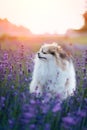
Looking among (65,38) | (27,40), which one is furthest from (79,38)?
(27,40)

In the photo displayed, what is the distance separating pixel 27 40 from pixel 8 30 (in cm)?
21

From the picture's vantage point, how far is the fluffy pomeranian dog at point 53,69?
3.23 m

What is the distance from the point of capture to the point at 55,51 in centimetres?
325

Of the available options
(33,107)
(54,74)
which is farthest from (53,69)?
(33,107)

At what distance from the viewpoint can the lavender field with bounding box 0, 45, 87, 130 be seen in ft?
5.12

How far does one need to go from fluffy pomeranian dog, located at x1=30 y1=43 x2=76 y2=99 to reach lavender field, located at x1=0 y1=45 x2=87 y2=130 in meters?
0.07

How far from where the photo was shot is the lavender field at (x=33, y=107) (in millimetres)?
1561

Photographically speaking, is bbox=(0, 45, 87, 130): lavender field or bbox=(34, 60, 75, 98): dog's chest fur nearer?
bbox=(0, 45, 87, 130): lavender field

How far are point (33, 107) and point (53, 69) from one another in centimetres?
178

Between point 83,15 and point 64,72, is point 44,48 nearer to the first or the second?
point 64,72

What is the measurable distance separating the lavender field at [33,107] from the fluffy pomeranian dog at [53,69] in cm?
7

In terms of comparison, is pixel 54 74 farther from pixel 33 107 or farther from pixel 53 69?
pixel 33 107

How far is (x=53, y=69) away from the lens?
11.1 ft

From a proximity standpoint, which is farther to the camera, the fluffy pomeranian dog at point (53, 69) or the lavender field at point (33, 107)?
the fluffy pomeranian dog at point (53, 69)
